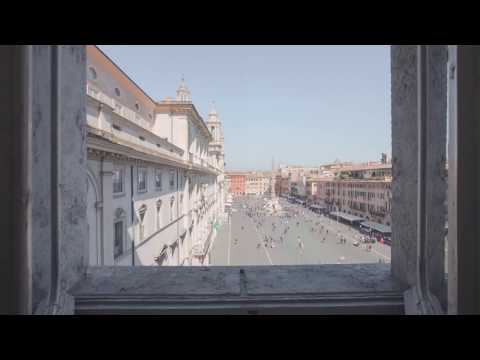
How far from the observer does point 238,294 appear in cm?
145

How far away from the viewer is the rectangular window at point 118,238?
8.13 m

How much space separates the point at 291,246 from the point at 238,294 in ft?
88.8

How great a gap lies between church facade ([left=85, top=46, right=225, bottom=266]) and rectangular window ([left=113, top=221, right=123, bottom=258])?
33 mm

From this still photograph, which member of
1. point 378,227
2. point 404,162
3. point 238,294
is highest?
point 404,162

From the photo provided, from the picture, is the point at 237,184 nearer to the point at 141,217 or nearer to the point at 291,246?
the point at 291,246

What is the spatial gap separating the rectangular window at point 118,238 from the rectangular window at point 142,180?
1888 mm

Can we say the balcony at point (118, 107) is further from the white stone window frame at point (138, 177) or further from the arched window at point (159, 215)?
the arched window at point (159, 215)

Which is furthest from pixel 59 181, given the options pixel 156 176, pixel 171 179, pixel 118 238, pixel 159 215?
pixel 171 179

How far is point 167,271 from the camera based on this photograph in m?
1.76

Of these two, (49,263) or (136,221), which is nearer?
(49,263)
